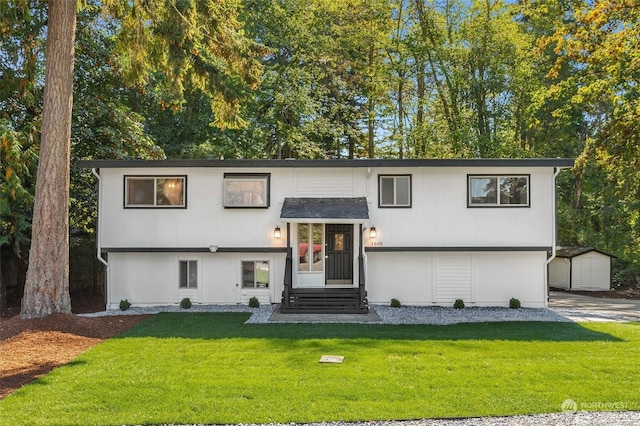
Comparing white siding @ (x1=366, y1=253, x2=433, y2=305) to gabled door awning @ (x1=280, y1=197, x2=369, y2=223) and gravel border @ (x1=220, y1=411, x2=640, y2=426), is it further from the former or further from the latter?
gravel border @ (x1=220, y1=411, x2=640, y2=426)

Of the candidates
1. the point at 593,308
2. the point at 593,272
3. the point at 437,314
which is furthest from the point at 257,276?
the point at 593,272

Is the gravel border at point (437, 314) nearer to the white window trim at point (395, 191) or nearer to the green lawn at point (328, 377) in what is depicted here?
the green lawn at point (328, 377)

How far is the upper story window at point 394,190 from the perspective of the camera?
1420 centimetres

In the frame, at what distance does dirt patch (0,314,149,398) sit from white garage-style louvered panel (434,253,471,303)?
9018 mm

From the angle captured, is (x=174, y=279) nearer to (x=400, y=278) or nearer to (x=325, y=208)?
(x=325, y=208)

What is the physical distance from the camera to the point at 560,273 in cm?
2173

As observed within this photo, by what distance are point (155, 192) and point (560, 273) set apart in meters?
19.0

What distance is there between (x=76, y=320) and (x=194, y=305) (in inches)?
149

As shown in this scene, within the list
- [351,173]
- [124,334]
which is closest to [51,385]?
[124,334]

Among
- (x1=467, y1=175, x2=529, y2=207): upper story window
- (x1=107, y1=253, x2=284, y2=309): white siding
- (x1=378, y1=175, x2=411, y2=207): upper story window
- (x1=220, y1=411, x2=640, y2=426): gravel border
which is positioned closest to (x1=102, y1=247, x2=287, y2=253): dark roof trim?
(x1=107, y1=253, x2=284, y2=309): white siding

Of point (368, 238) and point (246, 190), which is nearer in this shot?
point (368, 238)

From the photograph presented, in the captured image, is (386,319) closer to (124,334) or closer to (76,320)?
(124,334)

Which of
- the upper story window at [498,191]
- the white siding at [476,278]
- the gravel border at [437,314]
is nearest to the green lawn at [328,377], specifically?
the gravel border at [437,314]

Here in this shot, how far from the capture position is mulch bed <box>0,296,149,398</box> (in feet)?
25.2
